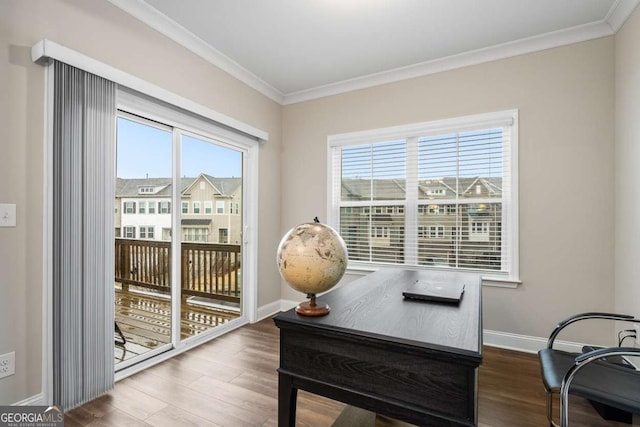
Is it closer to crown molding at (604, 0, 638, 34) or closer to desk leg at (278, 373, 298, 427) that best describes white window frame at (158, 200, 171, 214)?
desk leg at (278, 373, 298, 427)

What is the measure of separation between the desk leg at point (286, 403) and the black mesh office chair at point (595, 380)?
3.67ft

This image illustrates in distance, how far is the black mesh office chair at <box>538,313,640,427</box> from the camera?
1310mm

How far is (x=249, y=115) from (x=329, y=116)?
0.94 metres

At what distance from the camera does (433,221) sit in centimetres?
319

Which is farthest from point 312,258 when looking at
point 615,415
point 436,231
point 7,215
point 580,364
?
point 436,231

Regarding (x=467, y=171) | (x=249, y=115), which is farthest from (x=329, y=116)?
(x=467, y=171)

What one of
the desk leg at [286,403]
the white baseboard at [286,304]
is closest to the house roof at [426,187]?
the white baseboard at [286,304]

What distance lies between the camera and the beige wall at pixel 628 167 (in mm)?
2135

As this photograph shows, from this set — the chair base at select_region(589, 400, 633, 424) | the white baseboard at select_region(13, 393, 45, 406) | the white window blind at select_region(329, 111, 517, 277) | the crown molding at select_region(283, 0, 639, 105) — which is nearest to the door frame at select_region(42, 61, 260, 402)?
the white baseboard at select_region(13, 393, 45, 406)

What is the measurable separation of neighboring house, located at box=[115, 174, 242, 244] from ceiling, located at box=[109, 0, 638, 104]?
3.94ft

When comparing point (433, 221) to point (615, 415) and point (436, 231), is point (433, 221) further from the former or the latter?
point (615, 415)

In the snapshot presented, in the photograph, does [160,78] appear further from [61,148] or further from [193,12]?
[61,148]

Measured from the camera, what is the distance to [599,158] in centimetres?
252

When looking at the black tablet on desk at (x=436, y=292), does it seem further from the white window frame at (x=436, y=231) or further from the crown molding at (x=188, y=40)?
the crown molding at (x=188, y=40)
